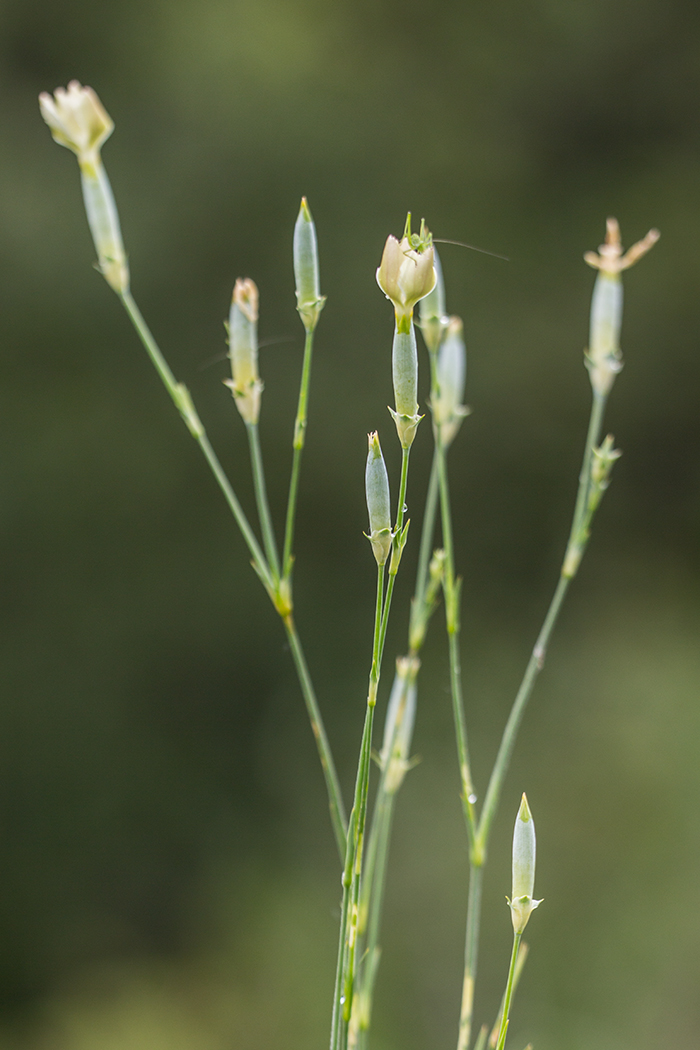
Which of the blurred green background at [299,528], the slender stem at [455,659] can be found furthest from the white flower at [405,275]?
the blurred green background at [299,528]

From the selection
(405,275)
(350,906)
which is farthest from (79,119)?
(350,906)

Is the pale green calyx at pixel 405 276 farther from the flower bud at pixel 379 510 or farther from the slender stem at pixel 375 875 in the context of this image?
the slender stem at pixel 375 875

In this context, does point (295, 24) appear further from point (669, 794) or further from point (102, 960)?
point (102, 960)

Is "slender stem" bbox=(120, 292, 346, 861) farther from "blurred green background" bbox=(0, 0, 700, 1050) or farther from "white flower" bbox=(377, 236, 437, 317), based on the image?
"blurred green background" bbox=(0, 0, 700, 1050)

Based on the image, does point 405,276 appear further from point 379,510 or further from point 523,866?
point 523,866

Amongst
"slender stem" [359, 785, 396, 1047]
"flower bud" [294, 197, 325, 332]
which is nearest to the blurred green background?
"slender stem" [359, 785, 396, 1047]

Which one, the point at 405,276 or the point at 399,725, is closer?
the point at 405,276
